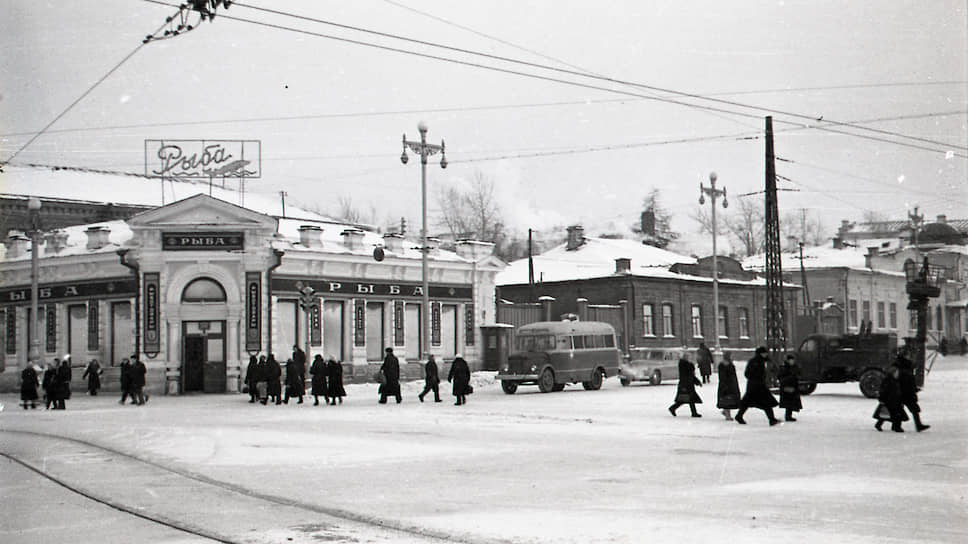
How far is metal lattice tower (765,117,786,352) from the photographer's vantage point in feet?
104

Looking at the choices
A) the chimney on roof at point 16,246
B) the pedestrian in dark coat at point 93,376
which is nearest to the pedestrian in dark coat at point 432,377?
the pedestrian in dark coat at point 93,376

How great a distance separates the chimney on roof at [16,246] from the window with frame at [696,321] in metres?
33.3

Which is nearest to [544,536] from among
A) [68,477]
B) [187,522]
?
[187,522]

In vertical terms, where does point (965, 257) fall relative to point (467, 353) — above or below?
above

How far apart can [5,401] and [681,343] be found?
110 feet

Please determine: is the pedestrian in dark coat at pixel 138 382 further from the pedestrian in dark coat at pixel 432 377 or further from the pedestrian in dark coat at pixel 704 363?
the pedestrian in dark coat at pixel 704 363

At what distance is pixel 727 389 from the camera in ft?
74.0

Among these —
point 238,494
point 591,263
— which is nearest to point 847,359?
point 238,494

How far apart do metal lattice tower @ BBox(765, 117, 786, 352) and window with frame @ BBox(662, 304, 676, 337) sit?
22.9 metres

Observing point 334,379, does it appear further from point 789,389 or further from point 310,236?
point 789,389

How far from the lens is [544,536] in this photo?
9.72 m

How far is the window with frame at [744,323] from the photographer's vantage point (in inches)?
2443

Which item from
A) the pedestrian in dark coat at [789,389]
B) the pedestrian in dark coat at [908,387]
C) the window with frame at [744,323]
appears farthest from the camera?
the window with frame at [744,323]

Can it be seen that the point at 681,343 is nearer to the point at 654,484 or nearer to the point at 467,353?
the point at 467,353
